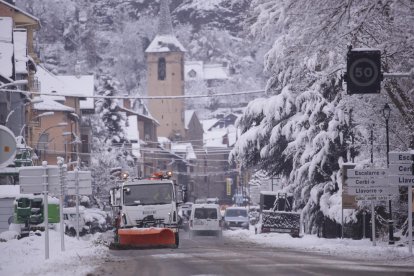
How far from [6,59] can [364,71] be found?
165 feet

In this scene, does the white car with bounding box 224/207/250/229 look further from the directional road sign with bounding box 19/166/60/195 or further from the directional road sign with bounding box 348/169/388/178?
the directional road sign with bounding box 19/166/60/195

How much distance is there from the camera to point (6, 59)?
227 feet

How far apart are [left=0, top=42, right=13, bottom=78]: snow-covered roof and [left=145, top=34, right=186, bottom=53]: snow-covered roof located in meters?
124

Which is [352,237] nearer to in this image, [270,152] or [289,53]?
[270,152]

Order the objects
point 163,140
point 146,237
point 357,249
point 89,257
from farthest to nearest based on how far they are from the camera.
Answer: point 163,140 < point 146,237 < point 357,249 < point 89,257

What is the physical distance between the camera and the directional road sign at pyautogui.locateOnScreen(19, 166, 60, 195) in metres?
26.7

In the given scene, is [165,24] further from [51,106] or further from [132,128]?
[51,106]

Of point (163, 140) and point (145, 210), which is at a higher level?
point (163, 140)

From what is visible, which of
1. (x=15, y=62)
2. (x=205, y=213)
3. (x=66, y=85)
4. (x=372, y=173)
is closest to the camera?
(x=372, y=173)

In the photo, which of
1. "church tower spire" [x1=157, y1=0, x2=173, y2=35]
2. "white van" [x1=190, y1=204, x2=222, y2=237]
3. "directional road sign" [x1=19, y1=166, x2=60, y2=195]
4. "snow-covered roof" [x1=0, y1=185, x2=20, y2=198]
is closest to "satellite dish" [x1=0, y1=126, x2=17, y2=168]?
"directional road sign" [x1=19, y1=166, x2=60, y2=195]

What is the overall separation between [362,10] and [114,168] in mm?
74538

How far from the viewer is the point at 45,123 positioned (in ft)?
323

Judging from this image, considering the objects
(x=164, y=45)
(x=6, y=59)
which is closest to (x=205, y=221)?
(x=6, y=59)

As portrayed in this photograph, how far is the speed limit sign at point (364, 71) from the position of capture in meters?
22.2
